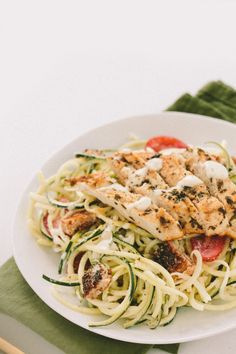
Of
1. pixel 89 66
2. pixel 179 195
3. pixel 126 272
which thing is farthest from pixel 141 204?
pixel 89 66

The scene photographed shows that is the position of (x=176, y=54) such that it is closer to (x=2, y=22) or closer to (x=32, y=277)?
(x=2, y=22)

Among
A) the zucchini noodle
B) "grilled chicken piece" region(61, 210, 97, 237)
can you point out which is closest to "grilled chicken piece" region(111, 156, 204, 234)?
the zucchini noodle

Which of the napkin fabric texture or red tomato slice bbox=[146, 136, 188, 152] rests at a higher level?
red tomato slice bbox=[146, 136, 188, 152]

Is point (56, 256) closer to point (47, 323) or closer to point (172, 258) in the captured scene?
point (47, 323)

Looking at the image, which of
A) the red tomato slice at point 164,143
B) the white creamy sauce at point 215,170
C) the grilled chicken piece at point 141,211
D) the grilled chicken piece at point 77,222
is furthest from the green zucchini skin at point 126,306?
the red tomato slice at point 164,143

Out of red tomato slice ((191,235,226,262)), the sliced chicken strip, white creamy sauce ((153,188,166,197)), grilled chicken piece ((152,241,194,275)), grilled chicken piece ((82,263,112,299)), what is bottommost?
red tomato slice ((191,235,226,262))

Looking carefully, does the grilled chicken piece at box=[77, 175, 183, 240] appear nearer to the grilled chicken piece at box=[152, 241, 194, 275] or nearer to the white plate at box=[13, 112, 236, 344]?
the grilled chicken piece at box=[152, 241, 194, 275]

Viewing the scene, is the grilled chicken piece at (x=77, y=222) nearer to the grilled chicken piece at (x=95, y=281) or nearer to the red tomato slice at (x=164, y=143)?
the grilled chicken piece at (x=95, y=281)
